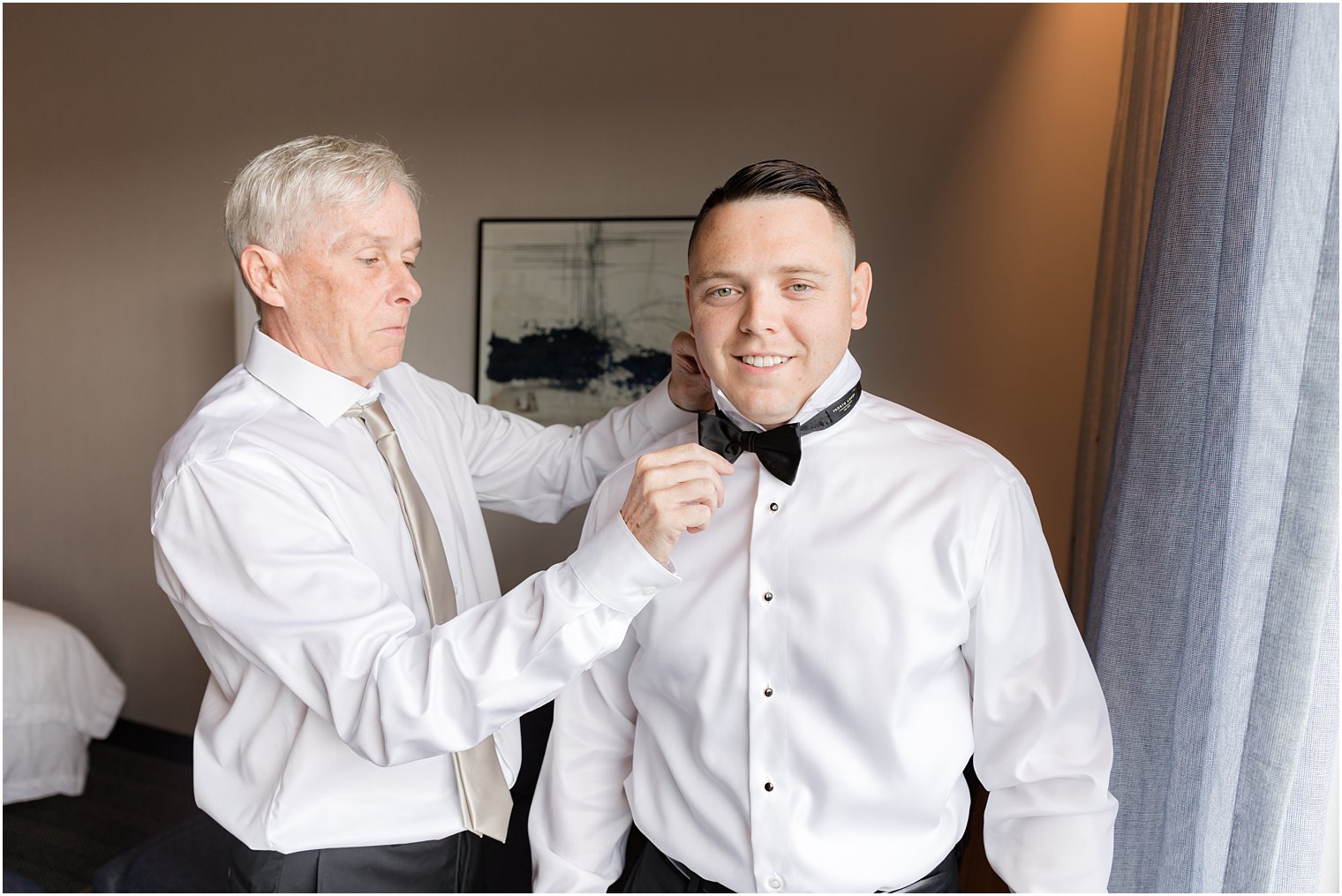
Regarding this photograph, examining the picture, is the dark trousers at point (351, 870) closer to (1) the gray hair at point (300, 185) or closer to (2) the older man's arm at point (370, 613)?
(2) the older man's arm at point (370, 613)

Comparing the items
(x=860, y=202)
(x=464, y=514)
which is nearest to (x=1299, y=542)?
(x=464, y=514)

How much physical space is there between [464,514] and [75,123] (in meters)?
4.18

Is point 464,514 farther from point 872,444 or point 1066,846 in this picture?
point 1066,846

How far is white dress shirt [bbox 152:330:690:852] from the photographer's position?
1.36 meters

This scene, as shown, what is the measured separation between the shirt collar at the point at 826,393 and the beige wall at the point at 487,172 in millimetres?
1884

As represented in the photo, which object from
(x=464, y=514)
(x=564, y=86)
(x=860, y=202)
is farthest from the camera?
(x=564, y=86)

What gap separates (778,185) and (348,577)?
833mm

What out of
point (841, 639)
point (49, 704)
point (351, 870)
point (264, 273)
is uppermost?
point (264, 273)

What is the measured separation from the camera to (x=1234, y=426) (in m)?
1.38

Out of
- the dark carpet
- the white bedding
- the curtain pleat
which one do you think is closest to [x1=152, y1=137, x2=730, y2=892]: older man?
the curtain pleat

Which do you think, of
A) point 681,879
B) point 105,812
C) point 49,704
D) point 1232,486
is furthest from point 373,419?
point 105,812

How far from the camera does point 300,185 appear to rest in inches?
61.8

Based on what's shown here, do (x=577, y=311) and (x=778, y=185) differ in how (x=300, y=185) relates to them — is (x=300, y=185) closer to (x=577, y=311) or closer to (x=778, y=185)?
(x=778, y=185)

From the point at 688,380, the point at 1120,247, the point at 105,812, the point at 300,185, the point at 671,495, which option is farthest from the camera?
the point at 105,812
